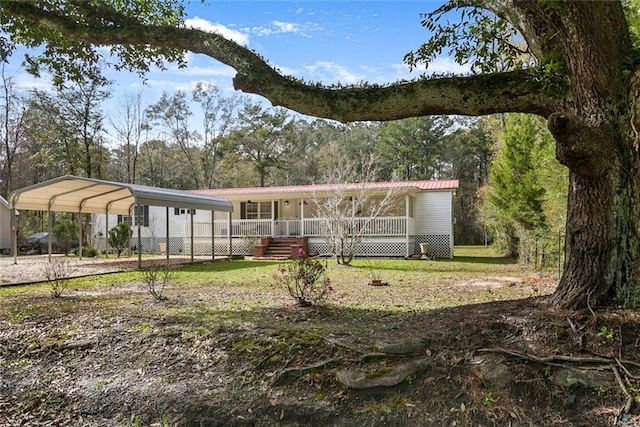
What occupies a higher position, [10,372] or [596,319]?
[596,319]

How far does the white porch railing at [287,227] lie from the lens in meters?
18.5

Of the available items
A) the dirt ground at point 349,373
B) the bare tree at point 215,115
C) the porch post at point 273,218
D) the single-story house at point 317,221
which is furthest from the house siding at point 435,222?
the bare tree at point 215,115

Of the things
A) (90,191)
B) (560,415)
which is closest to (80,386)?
(560,415)

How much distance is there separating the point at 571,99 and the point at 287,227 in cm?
1704

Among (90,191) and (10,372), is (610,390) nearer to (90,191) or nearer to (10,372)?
(10,372)

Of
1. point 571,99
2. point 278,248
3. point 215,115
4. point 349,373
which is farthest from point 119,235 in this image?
point 215,115

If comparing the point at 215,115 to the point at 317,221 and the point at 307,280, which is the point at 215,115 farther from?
the point at 307,280

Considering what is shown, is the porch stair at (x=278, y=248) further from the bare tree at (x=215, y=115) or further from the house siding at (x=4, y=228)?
the bare tree at (x=215, y=115)

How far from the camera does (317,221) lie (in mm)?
19859

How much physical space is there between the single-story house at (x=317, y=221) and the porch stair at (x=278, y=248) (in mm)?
334

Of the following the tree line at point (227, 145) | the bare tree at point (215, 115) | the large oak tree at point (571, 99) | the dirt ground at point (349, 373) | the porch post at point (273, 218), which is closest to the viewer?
the dirt ground at point (349, 373)

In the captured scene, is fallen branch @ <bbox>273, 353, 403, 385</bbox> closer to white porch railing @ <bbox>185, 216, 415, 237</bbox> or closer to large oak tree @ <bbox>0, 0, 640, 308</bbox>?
large oak tree @ <bbox>0, 0, 640, 308</bbox>

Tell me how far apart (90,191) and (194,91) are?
72.0 ft

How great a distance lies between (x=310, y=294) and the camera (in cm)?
668
